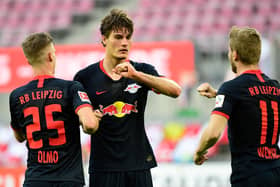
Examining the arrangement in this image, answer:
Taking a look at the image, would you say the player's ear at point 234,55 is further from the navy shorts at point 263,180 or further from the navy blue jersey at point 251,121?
the navy shorts at point 263,180

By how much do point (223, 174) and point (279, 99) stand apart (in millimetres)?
5671

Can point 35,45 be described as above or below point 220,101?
above

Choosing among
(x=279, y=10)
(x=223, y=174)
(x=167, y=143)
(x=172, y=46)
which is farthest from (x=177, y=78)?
(x=279, y=10)

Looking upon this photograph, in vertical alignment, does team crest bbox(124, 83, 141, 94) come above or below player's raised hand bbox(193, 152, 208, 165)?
above

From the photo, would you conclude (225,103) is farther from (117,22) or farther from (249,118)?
(117,22)

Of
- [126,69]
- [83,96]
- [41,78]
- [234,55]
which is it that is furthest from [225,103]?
[41,78]

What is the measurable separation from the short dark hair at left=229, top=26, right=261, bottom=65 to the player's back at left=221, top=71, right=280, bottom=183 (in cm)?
14

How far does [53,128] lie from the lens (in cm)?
470

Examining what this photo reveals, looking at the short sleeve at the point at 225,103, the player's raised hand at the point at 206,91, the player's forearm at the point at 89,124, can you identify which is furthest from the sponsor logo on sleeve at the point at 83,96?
the short sleeve at the point at 225,103

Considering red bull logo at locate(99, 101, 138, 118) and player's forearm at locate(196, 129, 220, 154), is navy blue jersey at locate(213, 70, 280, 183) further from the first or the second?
red bull logo at locate(99, 101, 138, 118)

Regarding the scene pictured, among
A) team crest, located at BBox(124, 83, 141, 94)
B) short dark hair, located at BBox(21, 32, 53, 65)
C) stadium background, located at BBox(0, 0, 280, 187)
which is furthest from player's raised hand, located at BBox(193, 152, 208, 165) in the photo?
stadium background, located at BBox(0, 0, 280, 187)

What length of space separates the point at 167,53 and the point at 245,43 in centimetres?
753

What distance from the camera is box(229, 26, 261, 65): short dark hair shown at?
4461 mm

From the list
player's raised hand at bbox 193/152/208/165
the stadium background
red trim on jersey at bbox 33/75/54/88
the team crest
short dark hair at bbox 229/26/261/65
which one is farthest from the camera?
the stadium background
